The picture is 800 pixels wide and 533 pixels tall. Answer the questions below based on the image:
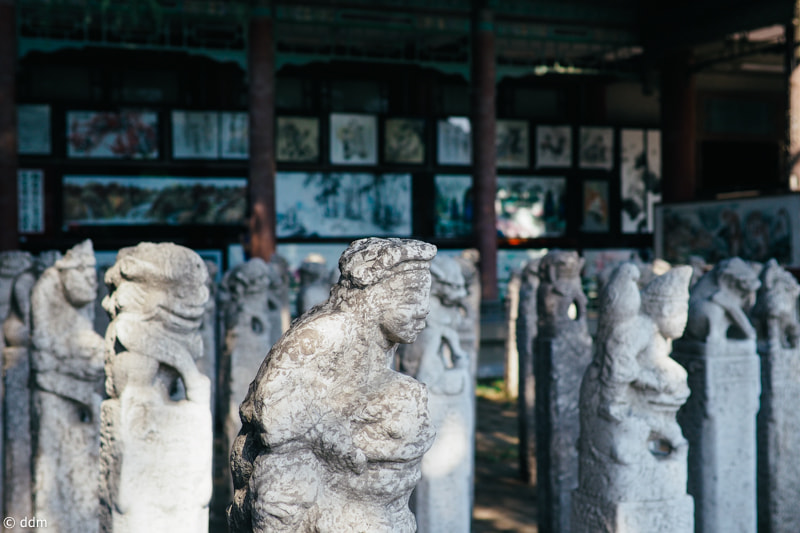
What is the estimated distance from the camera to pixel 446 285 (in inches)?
179

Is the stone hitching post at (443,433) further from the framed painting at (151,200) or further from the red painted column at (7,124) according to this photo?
the framed painting at (151,200)

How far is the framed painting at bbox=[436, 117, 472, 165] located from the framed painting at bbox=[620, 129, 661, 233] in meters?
3.45

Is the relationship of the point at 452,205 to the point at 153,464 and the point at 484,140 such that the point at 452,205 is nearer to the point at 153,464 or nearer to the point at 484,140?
the point at 484,140

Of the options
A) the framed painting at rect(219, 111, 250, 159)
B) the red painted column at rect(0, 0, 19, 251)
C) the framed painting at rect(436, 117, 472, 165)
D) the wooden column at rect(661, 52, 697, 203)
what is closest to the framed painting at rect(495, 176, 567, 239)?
the framed painting at rect(436, 117, 472, 165)

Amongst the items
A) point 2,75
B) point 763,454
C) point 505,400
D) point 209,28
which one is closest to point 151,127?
point 209,28

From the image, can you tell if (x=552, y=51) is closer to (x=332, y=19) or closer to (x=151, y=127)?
(x=332, y=19)

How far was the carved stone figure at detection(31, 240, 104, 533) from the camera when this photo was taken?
3.91 meters

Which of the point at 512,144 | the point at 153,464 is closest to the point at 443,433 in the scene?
the point at 153,464

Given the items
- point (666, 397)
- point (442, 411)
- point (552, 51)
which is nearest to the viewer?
point (666, 397)

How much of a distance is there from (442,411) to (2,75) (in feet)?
25.7

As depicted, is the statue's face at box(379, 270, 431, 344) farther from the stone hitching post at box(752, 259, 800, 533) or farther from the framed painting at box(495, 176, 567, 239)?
the framed painting at box(495, 176, 567, 239)

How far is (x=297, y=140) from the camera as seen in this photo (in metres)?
13.3

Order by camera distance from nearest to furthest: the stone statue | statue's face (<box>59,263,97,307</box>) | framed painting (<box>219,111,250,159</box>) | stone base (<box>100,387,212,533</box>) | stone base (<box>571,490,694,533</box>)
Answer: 1. stone base (<box>100,387,212,533</box>)
2. stone base (<box>571,490,694,533</box>)
3. statue's face (<box>59,263,97,307</box>)
4. the stone statue
5. framed painting (<box>219,111,250,159</box>)

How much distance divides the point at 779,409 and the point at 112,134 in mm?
10515
